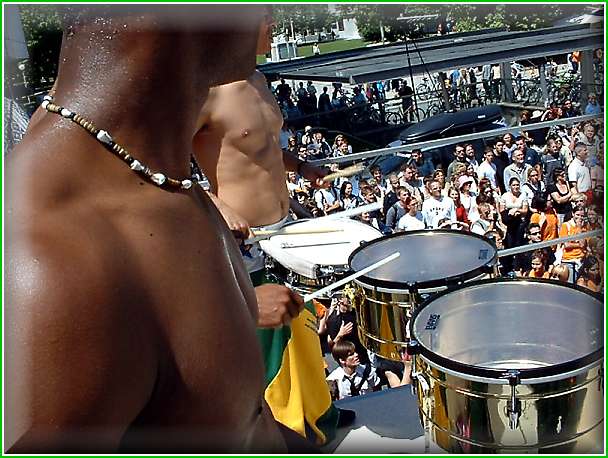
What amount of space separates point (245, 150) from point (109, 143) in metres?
1.74

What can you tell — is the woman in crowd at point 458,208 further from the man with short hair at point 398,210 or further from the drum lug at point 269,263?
the drum lug at point 269,263

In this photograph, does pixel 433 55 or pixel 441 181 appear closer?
pixel 441 181

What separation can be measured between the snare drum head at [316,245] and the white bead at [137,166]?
173cm

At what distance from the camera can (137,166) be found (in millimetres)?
859

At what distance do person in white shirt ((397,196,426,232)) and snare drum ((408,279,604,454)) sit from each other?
150 inches

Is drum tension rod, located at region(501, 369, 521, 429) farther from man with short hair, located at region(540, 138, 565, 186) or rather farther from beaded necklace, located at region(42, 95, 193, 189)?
man with short hair, located at region(540, 138, 565, 186)

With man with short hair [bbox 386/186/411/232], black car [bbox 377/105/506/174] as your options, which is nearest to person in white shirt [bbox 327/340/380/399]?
man with short hair [bbox 386/186/411/232]

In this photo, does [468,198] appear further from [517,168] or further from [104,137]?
[104,137]

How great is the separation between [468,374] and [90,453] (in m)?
1.05

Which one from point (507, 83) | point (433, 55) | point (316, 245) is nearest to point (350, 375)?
point (316, 245)

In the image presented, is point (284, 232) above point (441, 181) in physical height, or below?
above

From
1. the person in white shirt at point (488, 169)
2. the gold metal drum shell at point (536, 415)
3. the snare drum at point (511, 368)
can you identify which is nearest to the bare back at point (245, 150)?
the snare drum at point (511, 368)

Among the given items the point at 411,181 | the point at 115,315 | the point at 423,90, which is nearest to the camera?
the point at 115,315

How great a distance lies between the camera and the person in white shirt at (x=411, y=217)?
5.81 metres
